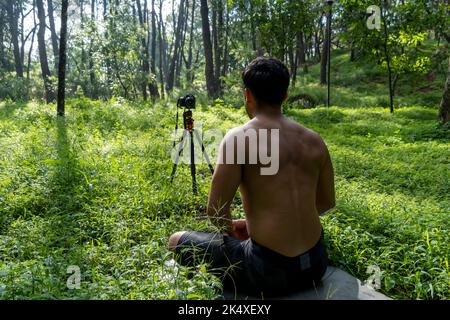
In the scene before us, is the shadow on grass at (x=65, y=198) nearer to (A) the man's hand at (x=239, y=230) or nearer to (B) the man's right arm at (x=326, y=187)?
(A) the man's hand at (x=239, y=230)

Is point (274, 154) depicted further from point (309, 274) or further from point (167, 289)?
point (167, 289)

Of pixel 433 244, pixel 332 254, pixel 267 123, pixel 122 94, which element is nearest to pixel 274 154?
pixel 267 123

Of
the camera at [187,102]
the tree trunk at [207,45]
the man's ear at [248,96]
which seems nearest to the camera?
the man's ear at [248,96]

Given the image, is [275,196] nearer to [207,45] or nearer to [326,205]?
[326,205]

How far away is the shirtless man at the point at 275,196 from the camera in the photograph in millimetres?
2195

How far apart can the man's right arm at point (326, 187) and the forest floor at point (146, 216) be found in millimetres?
811

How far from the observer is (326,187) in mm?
2549

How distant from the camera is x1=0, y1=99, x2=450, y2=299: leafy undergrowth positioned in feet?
8.73

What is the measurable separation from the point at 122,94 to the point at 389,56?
12682 millimetres

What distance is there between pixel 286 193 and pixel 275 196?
0.22ft

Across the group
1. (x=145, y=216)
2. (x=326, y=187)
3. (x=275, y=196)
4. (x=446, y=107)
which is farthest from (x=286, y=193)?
(x=446, y=107)

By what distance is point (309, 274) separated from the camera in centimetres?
233

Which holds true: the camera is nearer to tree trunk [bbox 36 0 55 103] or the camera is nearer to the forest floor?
the forest floor

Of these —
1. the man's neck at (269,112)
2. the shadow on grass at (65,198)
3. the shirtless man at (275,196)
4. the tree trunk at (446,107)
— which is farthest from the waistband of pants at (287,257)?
the tree trunk at (446,107)
